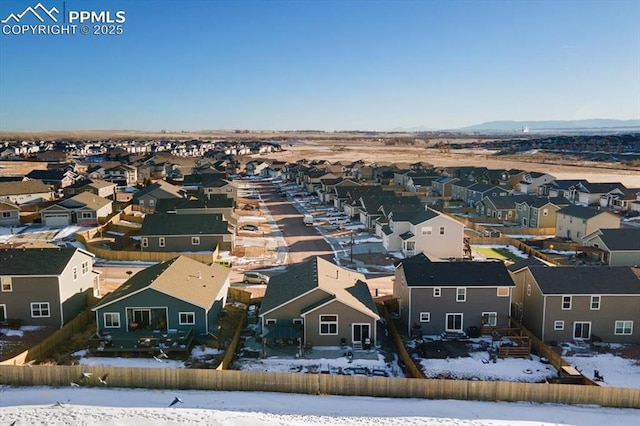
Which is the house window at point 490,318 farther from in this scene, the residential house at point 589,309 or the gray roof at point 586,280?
the gray roof at point 586,280

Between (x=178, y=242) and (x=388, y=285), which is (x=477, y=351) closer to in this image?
(x=388, y=285)

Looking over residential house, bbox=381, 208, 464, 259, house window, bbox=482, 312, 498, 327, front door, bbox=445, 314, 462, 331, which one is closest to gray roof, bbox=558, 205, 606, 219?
residential house, bbox=381, 208, 464, 259

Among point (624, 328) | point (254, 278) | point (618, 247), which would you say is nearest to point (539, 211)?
point (618, 247)

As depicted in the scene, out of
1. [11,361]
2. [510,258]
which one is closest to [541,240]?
[510,258]

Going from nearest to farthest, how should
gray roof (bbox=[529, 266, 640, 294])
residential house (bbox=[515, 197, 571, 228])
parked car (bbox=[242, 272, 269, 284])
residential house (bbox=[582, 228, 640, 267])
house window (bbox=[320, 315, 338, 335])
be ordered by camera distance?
1. house window (bbox=[320, 315, 338, 335])
2. gray roof (bbox=[529, 266, 640, 294])
3. parked car (bbox=[242, 272, 269, 284])
4. residential house (bbox=[582, 228, 640, 267])
5. residential house (bbox=[515, 197, 571, 228])

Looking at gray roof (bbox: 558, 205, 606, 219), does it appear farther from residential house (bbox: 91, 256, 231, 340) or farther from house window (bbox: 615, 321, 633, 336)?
residential house (bbox: 91, 256, 231, 340)
